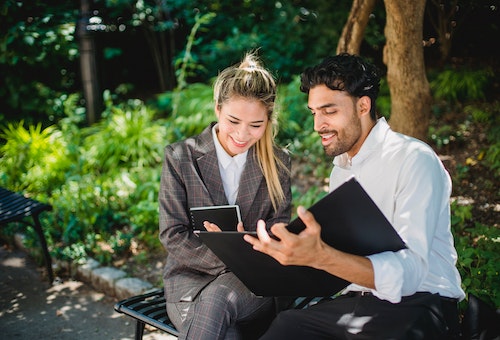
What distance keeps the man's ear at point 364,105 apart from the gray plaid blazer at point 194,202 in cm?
62

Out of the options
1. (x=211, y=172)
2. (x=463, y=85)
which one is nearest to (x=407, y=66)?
(x=211, y=172)

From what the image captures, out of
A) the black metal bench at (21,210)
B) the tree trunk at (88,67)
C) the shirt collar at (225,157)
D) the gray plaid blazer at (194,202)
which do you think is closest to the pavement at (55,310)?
the black metal bench at (21,210)

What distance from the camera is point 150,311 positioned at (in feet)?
8.16

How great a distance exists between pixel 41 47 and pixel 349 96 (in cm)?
512

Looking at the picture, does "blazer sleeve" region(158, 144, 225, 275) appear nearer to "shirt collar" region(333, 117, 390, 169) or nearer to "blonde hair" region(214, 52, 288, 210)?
"blonde hair" region(214, 52, 288, 210)

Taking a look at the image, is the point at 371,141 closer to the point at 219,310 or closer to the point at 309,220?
the point at 309,220

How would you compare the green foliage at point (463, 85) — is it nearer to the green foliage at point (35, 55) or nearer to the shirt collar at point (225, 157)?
the shirt collar at point (225, 157)

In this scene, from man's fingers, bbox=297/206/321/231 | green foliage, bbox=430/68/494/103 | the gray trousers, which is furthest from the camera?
green foliage, bbox=430/68/494/103

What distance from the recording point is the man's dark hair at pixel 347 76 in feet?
7.15

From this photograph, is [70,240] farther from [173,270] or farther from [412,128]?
[412,128]

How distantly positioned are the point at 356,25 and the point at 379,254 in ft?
8.02

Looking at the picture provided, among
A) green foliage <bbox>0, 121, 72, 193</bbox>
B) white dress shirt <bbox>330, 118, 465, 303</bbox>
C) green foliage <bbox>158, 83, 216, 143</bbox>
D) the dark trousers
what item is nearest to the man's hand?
white dress shirt <bbox>330, 118, 465, 303</bbox>

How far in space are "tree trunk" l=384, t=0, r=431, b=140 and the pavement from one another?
2253 mm

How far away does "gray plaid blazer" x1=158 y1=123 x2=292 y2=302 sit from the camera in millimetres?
2471
